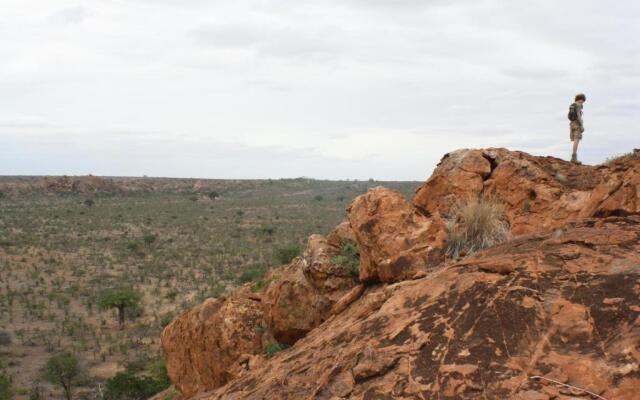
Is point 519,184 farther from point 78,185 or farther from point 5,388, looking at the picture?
point 78,185

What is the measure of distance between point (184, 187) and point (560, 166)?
87277mm

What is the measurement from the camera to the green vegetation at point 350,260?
25.4 ft

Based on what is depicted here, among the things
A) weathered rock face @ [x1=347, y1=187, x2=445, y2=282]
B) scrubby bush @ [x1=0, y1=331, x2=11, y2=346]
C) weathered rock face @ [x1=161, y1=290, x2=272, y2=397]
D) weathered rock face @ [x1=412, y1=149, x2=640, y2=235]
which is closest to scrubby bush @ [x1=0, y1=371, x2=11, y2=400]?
scrubby bush @ [x1=0, y1=331, x2=11, y2=346]

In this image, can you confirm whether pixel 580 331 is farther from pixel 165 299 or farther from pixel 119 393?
pixel 165 299

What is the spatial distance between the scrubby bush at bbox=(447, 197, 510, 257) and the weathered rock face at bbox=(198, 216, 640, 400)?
3.72 feet

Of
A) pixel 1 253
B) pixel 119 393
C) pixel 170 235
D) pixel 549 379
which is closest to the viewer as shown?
pixel 549 379

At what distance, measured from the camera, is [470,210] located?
6.77 m

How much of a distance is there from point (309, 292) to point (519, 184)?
11.6 feet

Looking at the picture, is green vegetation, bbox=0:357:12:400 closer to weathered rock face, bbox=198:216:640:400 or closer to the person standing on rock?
weathered rock face, bbox=198:216:640:400

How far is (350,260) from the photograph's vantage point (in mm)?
7805

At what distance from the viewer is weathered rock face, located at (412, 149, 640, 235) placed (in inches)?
290

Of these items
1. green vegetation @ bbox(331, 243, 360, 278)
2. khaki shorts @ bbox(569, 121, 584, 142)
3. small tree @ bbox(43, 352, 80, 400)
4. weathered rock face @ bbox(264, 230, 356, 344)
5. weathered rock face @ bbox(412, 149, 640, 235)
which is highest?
khaki shorts @ bbox(569, 121, 584, 142)

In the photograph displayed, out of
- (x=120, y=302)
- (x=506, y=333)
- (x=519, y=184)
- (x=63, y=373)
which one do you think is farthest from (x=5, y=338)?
(x=506, y=333)

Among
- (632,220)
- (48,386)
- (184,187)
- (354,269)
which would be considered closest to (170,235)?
(48,386)
